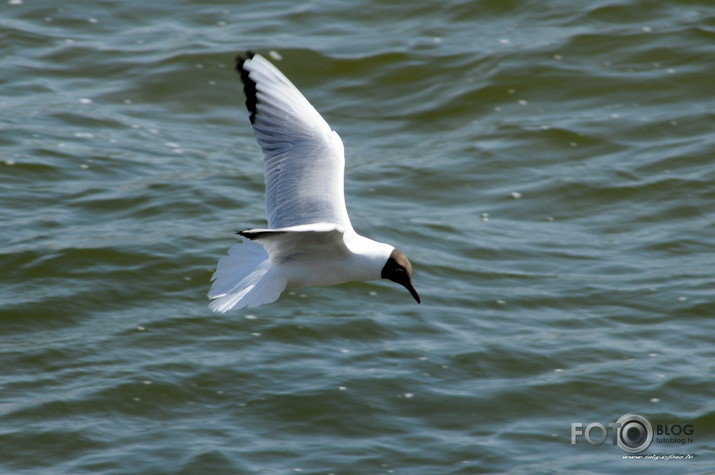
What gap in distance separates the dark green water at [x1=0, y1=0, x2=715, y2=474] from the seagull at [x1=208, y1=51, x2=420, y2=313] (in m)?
1.78

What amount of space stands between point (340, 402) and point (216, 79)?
18.2ft

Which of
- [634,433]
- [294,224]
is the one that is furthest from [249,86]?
[634,433]

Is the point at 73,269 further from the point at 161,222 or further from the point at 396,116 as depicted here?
the point at 396,116

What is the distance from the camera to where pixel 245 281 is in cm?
596

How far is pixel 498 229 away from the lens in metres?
10.2

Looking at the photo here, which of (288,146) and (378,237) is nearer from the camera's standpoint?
(288,146)

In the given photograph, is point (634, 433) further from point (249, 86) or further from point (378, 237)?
point (249, 86)

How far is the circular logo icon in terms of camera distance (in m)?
7.60

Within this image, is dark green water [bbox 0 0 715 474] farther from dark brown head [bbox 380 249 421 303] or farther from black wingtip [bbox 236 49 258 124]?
black wingtip [bbox 236 49 258 124]

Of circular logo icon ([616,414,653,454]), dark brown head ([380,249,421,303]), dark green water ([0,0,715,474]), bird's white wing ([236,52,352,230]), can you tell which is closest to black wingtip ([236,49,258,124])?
bird's white wing ([236,52,352,230])

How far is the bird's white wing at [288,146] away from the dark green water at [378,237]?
1.87 meters

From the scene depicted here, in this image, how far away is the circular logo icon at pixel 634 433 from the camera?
7602 millimetres

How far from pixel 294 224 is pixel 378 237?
12.5ft

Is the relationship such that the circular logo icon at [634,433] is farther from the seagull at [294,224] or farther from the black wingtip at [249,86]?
the black wingtip at [249,86]
